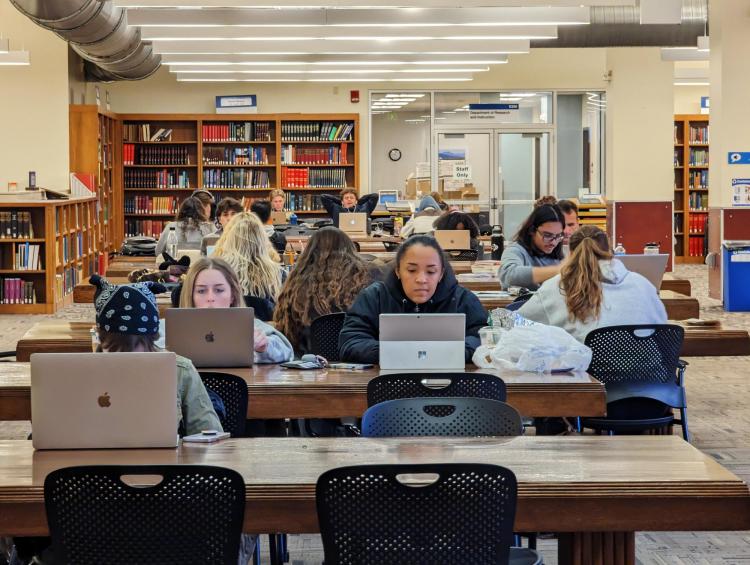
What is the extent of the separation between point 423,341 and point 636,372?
46.2 inches

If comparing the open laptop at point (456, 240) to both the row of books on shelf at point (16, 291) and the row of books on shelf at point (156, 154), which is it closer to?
the row of books on shelf at point (16, 291)

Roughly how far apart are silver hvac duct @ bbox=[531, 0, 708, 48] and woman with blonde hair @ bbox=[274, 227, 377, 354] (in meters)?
9.44

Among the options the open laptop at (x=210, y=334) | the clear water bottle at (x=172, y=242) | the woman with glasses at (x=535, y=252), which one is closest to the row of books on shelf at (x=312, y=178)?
the clear water bottle at (x=172, y=242)

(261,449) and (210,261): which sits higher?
(210,261)

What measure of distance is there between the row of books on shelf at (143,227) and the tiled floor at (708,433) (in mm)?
5012

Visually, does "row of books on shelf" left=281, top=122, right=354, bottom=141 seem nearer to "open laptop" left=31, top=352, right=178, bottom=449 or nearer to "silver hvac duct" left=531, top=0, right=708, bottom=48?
"silver hvac duct" left=531, top=0, right=708, bottom=48

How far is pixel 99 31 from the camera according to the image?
11234 millimetres

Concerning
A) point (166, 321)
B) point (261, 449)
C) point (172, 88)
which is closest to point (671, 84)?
point (172, 88)

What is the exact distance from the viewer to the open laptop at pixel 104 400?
2771 millimetres

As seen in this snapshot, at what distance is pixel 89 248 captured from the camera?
15188mm

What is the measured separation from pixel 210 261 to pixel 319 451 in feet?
6.14

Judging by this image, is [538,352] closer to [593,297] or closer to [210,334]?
[593,297]

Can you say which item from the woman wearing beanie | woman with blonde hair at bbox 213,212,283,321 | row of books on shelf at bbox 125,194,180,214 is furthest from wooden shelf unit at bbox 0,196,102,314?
the woman wearing beanie

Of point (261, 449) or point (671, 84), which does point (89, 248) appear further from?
point (261, 449)
